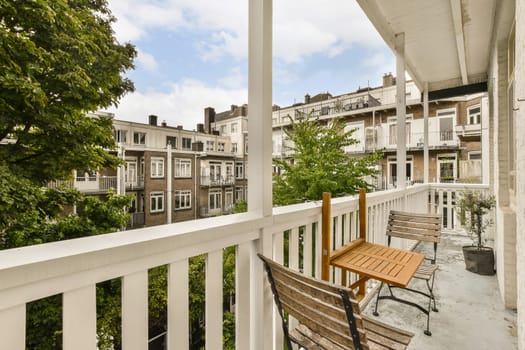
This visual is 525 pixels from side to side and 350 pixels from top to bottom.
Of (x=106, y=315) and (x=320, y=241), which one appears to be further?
(x=320, y=241)

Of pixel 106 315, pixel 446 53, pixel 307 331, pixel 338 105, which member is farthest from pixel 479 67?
pixel 106 315

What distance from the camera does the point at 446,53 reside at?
4078mm

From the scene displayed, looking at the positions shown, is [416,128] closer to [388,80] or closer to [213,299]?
[388,80]

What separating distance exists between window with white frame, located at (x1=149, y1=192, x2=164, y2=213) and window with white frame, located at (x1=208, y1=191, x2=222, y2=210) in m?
0.22

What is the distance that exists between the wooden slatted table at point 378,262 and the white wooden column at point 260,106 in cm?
74

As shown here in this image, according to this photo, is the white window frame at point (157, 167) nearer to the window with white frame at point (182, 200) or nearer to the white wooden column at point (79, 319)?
the window with white frame at point (182, 200)

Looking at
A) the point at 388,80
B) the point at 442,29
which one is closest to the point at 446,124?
the point at 388,80

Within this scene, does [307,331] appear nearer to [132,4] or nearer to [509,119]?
[132,4]

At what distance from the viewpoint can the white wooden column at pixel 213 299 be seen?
103cm

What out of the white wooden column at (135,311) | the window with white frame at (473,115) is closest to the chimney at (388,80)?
the window with white frame at (473,115)

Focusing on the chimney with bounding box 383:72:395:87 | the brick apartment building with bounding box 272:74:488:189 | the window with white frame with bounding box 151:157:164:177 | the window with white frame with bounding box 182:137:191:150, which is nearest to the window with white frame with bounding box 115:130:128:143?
the window with white frame with bounding box 151:157:164:177

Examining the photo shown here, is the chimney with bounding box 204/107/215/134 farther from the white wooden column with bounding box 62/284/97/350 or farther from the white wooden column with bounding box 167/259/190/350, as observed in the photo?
the white wooden column with bounding box 62/284/97/350

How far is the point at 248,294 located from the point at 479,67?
5639mm

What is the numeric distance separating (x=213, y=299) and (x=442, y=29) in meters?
3.98
